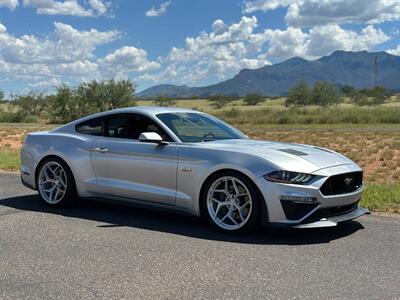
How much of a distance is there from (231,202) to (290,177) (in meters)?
0.77

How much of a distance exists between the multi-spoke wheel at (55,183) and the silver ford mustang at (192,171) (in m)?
0.01

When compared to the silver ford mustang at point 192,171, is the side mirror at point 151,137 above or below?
above

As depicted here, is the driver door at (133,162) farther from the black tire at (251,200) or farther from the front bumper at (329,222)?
the front bumper at (329,222)

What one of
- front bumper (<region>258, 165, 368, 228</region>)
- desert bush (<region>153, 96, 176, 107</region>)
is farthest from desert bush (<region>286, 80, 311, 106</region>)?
front bumper (<region>258, 165, 368, 228</region>)

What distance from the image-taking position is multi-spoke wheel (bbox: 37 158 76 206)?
7660 millimetres

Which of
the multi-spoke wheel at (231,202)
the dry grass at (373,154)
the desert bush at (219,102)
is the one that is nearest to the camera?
the multi-spoke wheel at (231,202)

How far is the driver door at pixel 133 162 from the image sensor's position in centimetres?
666

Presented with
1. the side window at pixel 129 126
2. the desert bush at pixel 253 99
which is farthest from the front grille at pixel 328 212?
the desert bush at pixel 253 99

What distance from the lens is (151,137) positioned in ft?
21.7

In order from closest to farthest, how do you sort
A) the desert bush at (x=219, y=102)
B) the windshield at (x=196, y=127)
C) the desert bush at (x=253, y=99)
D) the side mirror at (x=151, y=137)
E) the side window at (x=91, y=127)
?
the side mirror at (x=151, y=137)
the windshield at (x=196, y=127)
the side window at (x=91, y=127)
the desert bush at (x=219, y=102)
the desert bush at (x=253, y=99)

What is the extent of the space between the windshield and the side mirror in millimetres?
258

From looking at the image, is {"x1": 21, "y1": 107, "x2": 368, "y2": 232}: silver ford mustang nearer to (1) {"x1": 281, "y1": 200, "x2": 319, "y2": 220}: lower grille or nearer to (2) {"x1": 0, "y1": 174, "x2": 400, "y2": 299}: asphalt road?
(1) {"x1": 281, "y1": 200, "x2": 319, "y2": 220}: lower grille

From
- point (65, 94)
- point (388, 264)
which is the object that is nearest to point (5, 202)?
point (388, 264)

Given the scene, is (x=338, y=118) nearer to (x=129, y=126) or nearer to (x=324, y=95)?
(x=324, y=95)
